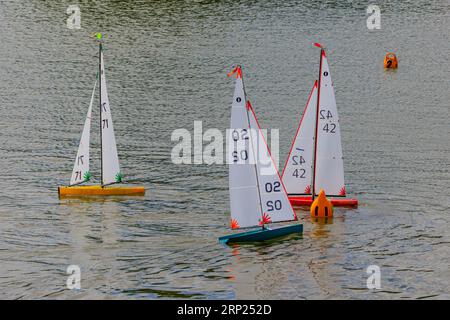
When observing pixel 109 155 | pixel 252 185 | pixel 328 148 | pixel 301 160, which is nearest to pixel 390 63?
pixel 328 148

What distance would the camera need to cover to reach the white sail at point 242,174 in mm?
55406

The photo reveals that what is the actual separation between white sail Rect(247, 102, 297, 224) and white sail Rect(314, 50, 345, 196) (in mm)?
7416

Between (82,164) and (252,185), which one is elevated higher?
(82,164)

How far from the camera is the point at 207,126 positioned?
93375mm

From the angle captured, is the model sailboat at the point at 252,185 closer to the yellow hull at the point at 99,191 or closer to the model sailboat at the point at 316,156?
the model sailboat at the point at 316,156

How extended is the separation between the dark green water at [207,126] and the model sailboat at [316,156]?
80.5 inches

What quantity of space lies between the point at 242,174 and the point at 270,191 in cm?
261

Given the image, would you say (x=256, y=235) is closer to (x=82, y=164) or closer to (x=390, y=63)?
(x=82, y=164)

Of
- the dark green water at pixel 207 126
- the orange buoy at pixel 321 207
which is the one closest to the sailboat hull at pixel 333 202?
the dark green water at pixel 207 126

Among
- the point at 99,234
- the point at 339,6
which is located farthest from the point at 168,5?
the point at 99,234

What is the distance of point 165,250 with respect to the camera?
5906 cm

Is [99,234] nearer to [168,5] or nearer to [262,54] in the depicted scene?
[262,54]

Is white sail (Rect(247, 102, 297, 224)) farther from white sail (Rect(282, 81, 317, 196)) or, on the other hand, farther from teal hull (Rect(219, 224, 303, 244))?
white sail (Rect(282, 81, 317, 196))

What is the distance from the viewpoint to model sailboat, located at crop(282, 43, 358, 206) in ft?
214
